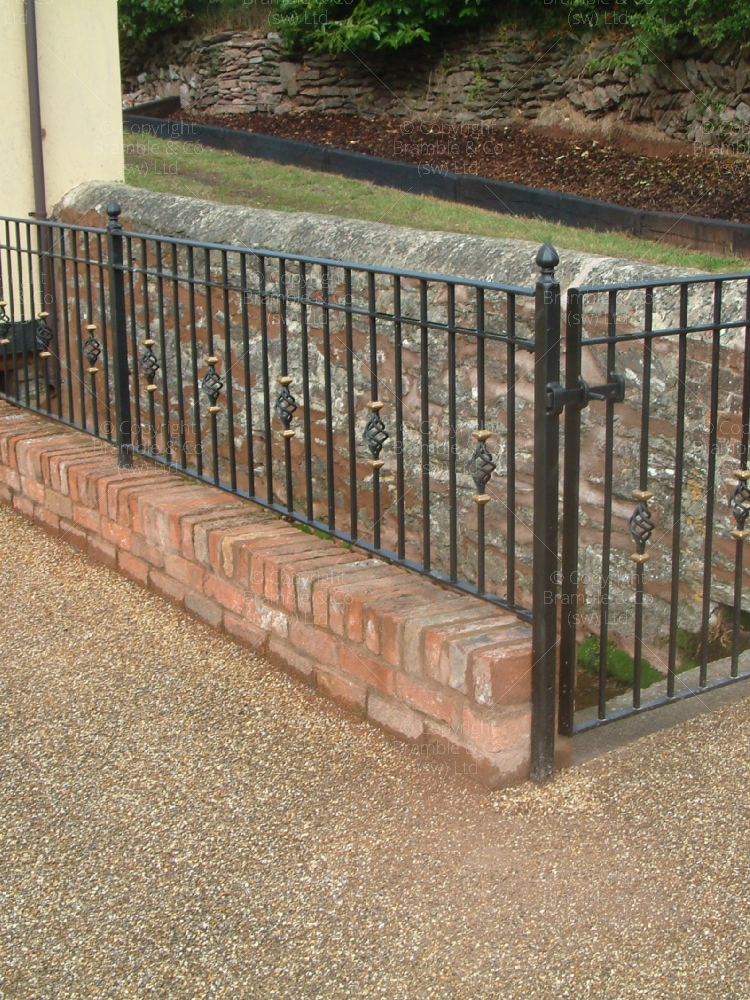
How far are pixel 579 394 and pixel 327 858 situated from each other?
4.15 feet

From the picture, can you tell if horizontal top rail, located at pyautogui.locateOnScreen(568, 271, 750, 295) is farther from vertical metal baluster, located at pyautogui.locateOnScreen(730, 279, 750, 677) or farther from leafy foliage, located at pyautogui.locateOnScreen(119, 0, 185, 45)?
leafy foliage, located at pyautogui.locateOnScreen(119, 0, 185, 45)

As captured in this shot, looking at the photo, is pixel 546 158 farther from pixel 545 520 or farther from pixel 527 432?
pixel 545 520

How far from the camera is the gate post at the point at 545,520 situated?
2.73 metres

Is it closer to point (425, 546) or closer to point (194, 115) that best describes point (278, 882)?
point (425, 546)

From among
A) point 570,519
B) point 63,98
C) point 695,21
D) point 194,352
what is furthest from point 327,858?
point 695,21

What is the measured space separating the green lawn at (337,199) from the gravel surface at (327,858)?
4.90m

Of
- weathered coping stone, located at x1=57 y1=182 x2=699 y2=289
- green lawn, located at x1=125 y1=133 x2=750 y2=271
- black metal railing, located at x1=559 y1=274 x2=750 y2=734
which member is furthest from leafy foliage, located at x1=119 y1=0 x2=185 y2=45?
black metal railing, located at x1=559 y1=274 x2=750 y2=734

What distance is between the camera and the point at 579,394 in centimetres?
279

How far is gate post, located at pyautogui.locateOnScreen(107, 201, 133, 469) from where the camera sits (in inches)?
181

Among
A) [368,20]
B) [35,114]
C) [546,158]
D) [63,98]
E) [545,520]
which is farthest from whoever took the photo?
[368,20]

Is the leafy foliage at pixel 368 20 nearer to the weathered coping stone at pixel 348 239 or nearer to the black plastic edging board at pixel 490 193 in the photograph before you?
the black plastic edging board at pixel 490 193

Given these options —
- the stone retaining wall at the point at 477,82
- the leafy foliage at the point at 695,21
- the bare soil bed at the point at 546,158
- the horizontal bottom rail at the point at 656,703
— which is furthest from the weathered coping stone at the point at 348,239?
the stone retaining wall at the point at 477,82

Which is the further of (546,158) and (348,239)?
(546,158)

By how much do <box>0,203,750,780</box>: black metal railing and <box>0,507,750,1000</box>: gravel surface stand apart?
28 cm
